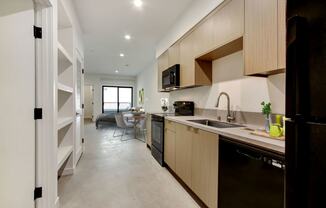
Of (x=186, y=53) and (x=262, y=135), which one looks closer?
(x=262, y=135)

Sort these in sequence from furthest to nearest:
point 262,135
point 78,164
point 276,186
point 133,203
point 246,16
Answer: point 78,164 < point 133,203 < point 246,16 < point 262,135 < point 276,186

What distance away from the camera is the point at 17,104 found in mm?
1521

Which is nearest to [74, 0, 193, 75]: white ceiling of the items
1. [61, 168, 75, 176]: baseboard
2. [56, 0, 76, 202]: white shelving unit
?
[56, 0, 76, 202]: white shelving unit

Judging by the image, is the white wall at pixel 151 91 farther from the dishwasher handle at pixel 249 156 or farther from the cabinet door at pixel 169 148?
the dishwasher handle at pixel 249 156

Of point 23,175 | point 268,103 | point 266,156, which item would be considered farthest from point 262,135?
point 23,175

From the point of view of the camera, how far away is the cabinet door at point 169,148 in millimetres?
2895

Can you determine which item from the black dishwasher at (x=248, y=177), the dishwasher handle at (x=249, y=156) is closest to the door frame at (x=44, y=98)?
the black dishwasher at (x=248, y=177)

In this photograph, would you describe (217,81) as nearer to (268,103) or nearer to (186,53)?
(186,53)

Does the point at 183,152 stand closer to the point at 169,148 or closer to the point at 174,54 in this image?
the point at 169,148

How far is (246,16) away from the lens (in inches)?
70.8

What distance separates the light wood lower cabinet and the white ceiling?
1.99 metres

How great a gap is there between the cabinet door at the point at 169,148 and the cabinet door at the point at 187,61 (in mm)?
902

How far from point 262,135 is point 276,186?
1.25 feet

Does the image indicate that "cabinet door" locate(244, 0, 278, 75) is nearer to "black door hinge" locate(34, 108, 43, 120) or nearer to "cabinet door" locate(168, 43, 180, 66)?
"cabinet door" locate(168, 43, 180, 66)
